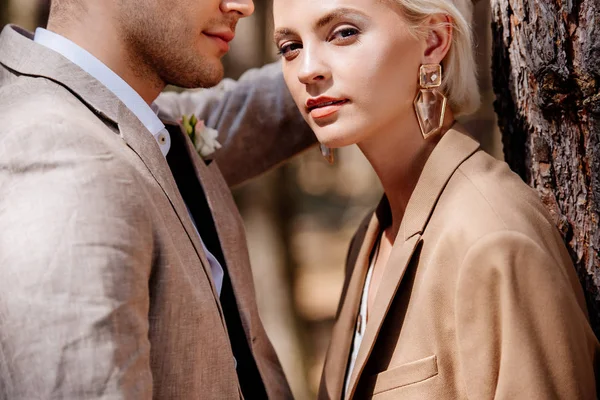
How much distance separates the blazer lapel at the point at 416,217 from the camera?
6.61 feet

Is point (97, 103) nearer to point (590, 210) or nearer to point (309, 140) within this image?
point (309, 140)

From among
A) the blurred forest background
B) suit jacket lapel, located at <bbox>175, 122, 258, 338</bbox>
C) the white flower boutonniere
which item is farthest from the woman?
the blurred forest background

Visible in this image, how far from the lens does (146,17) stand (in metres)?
2.17

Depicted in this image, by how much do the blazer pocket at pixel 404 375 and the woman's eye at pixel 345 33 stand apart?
90 centimetres

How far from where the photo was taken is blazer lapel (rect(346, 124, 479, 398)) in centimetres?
201

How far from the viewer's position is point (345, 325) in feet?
7.84

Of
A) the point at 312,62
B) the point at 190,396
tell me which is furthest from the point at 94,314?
the point at 312,62

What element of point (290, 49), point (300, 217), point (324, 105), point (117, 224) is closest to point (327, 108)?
point (324, 105)

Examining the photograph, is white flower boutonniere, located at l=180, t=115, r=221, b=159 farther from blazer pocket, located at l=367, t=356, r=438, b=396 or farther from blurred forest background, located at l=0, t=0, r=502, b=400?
blurred forest background, located at l=0, t=0, r=502, b=400

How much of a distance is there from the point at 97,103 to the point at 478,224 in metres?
1.04

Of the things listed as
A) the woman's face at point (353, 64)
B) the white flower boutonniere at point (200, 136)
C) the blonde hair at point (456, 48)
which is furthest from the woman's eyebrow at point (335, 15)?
the white flower boutonniere at point (200, 136)

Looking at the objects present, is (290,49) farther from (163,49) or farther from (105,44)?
(105,44)

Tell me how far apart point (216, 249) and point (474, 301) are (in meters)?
0.98

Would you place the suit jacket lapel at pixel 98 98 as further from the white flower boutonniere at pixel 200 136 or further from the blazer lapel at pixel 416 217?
the white flower boutonniere at pixel 200 136
